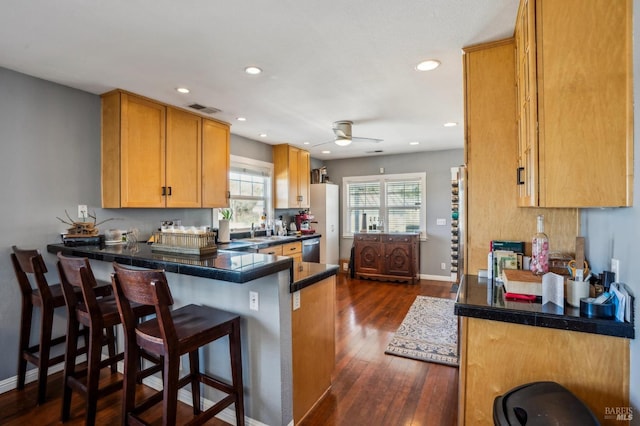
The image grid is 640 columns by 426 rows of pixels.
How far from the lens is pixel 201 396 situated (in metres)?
2.14

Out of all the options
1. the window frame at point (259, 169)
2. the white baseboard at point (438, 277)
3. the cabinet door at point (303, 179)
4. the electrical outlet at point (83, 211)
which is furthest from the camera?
the white baseboard at point (438, 277)

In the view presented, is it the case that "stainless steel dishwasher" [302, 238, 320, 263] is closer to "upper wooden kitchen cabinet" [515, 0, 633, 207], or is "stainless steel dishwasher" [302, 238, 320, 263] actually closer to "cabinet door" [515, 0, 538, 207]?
"cabinet door" [515, 0, 538, 207]

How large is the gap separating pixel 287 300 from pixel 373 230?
4681mm

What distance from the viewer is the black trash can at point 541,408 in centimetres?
102

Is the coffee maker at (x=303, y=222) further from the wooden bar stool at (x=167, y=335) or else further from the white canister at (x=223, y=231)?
the wooden bar stool at (x=167, y=335)

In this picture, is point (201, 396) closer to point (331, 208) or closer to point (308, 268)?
point (308, 268)

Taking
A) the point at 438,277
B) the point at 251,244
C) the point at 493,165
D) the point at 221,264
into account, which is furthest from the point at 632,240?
the point at 438,277

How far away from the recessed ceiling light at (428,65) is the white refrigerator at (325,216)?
381 cm

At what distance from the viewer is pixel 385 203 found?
252 inches

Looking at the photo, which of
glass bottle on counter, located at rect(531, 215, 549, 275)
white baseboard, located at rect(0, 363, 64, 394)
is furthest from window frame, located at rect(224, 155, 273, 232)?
glass bottle on counter, located at rect(531, 215, 549, 275)

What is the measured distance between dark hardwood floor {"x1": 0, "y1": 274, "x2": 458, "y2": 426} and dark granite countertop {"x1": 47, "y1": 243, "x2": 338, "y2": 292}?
925 millimetres

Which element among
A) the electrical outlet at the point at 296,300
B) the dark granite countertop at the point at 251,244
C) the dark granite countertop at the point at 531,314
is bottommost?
the electrical outlet at the point at 296,300

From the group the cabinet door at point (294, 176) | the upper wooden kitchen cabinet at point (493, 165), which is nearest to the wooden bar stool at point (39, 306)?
the upper wooden kitchen cabinet at point (493, 165)

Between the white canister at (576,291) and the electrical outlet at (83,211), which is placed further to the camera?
the electrical outlet at (83,211)
